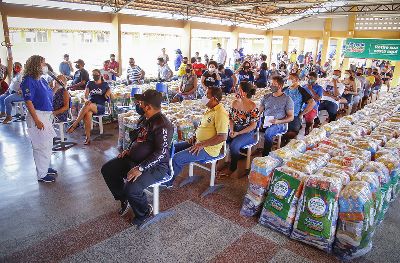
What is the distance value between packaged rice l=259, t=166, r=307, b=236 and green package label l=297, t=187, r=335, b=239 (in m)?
0.10

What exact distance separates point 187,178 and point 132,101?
3.80 meters

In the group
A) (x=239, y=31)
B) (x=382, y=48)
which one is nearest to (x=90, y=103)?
(x=382, y=48)

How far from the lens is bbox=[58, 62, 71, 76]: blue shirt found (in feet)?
35.4

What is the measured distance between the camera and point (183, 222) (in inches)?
133

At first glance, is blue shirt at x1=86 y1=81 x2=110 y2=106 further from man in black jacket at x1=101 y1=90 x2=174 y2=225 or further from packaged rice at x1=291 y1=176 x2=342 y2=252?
packaged rice at x1=291 y1=176 x2=342 y2=252

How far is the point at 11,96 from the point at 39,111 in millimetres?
4190

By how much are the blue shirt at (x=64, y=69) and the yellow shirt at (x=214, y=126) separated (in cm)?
864

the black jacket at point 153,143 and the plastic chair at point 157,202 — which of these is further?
the plastic chair at point 157,202

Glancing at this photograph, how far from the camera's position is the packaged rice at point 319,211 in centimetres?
279

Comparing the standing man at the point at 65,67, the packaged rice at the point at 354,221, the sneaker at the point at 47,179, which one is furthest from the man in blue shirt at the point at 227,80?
the packaged rice at the point at 354,221

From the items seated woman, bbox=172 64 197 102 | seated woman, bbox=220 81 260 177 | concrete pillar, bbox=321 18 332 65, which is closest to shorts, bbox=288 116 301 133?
seated woman, bbox=220 81 260 177

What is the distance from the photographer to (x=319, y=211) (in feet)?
9.27

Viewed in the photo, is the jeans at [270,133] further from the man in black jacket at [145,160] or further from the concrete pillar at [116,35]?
the concrete pillar at [116,35]

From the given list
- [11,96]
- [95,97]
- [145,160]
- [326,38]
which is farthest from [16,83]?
[326,38]
